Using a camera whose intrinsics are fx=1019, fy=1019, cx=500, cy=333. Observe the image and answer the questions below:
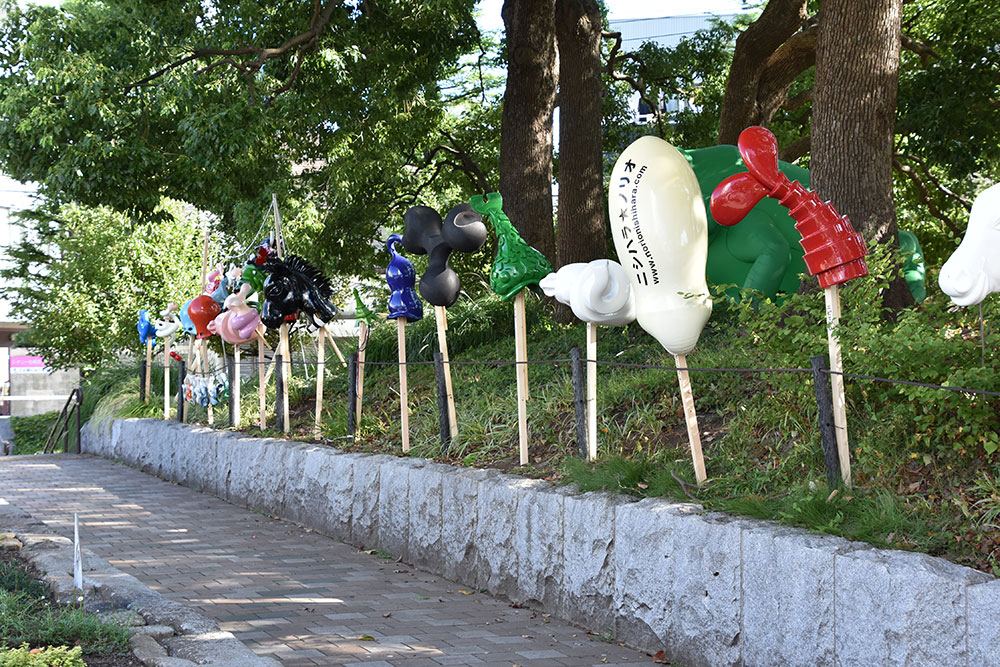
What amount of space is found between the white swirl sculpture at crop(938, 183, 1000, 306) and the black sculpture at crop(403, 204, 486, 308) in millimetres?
4467

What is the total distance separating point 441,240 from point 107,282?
53.4ft

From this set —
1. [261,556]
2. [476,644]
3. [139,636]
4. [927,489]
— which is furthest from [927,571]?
[261,556]

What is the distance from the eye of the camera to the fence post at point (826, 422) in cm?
536

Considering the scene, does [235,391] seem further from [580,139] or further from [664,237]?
[664,237]

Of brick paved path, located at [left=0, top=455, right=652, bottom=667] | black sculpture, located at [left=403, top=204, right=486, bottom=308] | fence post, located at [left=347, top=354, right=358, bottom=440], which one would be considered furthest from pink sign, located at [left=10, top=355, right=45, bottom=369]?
black sculpture, located at [left=403, top=204, right=486, bottom=308]

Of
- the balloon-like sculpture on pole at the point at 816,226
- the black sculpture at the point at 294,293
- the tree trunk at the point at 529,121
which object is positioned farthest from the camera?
the tree trunk at the point at 529,121

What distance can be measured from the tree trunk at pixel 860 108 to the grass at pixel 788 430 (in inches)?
39.3

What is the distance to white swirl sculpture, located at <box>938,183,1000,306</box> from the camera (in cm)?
459

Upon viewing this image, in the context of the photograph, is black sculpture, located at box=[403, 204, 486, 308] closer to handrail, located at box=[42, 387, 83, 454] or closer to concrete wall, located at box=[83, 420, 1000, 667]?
concrete wall, located at box=[83, 420, 1000, 667]

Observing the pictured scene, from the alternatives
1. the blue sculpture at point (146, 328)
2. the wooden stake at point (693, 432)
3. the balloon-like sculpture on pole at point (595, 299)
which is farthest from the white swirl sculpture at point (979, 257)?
the blue sculpture at point (146, 328)

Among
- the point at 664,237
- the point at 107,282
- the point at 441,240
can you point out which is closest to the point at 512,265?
the point at 441,240

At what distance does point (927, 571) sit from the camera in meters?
4.23

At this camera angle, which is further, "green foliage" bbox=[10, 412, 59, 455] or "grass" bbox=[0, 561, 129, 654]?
"green foliage" bbox=[10, 412, 59, 455]

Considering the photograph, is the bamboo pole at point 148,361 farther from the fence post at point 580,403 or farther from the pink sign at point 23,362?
the pink sign at point 23,362
